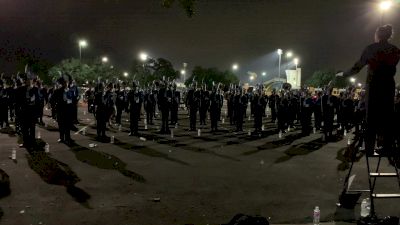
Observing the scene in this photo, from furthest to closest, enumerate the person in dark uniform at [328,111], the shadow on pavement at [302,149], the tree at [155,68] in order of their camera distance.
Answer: the tree at [155,68] < the person in dark uniform at [328,111] < the shadow on pavement at [302,149]

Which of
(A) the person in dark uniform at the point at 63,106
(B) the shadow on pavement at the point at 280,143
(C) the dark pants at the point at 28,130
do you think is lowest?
(B) the shadow on pavement at the point at 280,143

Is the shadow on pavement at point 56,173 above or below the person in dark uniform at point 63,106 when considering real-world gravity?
below

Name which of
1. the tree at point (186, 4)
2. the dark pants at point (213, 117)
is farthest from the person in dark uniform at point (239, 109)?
the tree at point (186, 4)

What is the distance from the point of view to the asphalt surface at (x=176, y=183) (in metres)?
7.80

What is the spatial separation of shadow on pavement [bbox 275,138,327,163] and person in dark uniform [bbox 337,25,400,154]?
652cm

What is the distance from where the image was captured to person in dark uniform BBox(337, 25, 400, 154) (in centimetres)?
720

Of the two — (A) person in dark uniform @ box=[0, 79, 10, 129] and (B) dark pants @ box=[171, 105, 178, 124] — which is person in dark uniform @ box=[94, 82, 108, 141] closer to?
(A) person in dark uniform @ box=[0, 79, 10, 129]

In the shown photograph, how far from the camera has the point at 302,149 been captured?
54.5ft

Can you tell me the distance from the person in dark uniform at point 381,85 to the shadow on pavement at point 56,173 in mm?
4938

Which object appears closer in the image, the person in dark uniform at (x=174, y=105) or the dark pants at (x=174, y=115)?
the person in dark uniform at (x=174, y=105)

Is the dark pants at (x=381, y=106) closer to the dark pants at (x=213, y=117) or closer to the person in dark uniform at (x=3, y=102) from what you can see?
the dark pants at (x=213, y=117)

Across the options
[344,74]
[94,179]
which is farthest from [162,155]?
[344,74]

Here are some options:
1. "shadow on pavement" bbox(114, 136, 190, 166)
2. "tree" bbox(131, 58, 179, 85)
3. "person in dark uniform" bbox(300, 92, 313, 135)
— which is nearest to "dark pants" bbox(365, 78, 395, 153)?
"shadow on pavement" bbox(114, 136, 190, 166)

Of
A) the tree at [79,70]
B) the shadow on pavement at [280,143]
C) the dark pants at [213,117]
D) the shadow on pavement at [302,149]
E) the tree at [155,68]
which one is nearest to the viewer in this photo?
the shadow on pavement at [302,149]
